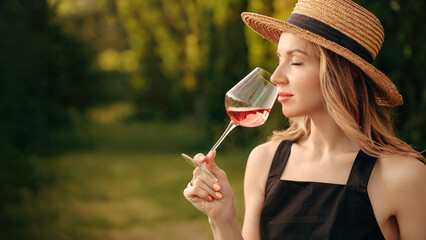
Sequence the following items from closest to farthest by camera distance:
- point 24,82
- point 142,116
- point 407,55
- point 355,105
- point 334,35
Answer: point 334,35 → point 355,105 → point 407,55 → point 24,82 → point 142,116

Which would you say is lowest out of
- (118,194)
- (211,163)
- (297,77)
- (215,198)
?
(215,198)

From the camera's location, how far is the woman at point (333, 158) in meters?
2.10

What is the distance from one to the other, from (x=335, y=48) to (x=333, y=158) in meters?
0.54

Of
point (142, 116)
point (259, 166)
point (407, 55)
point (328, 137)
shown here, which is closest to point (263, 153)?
point (259, 166)

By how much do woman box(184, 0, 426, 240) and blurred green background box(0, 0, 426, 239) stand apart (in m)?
1.84

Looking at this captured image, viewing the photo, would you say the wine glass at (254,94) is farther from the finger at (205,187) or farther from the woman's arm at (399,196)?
the woman's arm at (399,196)

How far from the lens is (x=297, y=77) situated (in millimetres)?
2174

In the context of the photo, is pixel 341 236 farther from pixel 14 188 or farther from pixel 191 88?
pixel 191 88

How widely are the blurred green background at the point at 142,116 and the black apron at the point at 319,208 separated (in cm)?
196

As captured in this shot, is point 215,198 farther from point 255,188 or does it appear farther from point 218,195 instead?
point 255,188

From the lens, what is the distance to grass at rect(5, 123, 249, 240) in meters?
6.95

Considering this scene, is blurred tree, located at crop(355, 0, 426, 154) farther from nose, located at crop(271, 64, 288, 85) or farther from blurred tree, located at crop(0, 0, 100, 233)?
blurred tree, located at crop(0, 0, 100, 233)

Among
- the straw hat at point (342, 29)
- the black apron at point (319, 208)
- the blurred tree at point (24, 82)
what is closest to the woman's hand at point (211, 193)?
the black apron at point (319, 208)

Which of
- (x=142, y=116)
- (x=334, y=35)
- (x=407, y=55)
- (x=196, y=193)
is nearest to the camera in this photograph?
(x=196, y=193)
